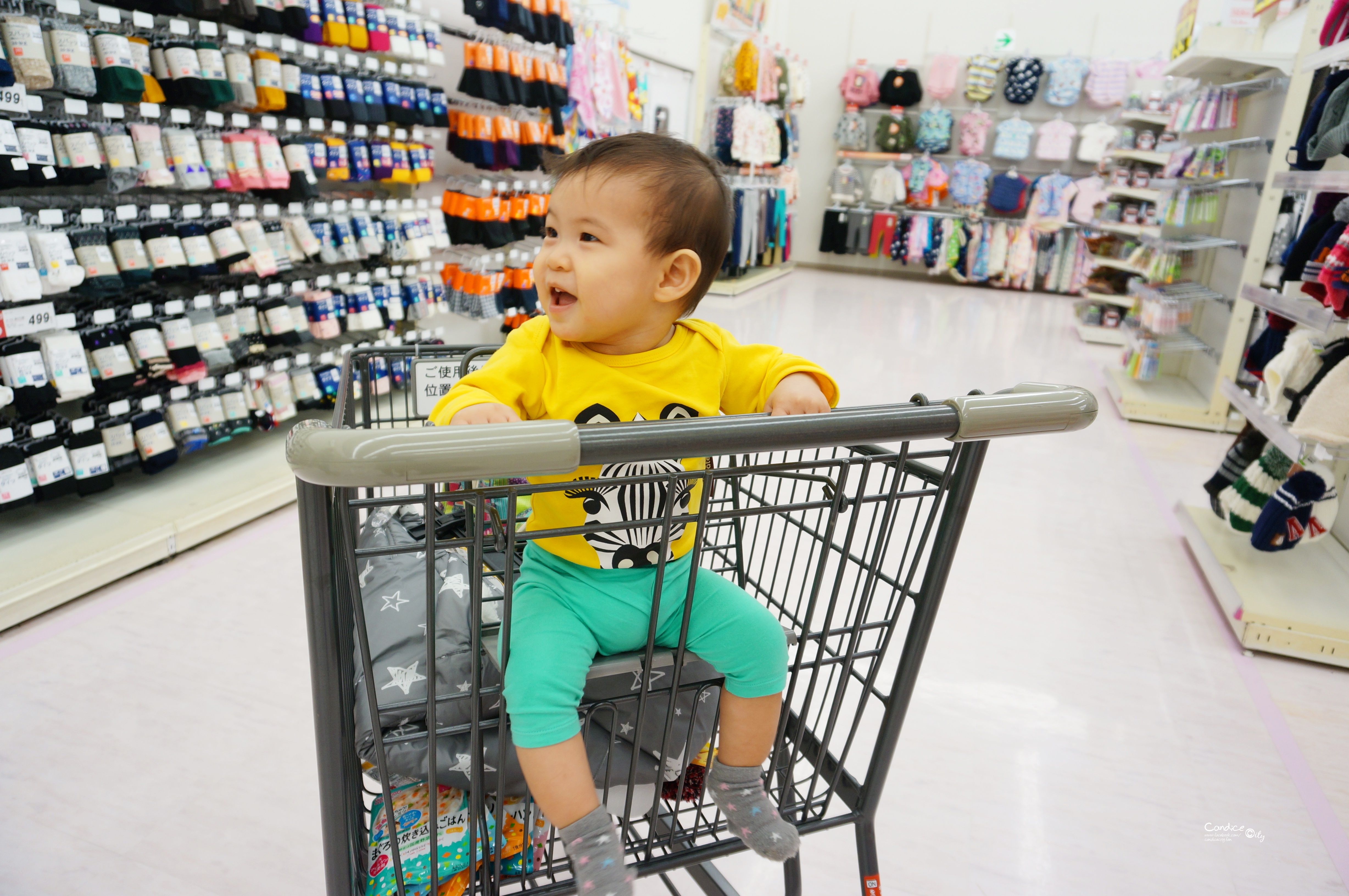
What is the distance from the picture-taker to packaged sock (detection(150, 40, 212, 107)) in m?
2.54

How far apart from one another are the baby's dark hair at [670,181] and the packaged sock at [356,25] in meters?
2.74

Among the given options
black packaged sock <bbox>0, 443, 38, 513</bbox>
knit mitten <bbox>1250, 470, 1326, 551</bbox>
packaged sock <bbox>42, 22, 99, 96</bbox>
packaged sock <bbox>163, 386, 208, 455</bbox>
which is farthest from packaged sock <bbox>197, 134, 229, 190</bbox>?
knit mitten <bbox>1250, 470, 1326, 551</bbox>

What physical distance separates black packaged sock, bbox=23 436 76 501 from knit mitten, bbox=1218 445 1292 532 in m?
3.51

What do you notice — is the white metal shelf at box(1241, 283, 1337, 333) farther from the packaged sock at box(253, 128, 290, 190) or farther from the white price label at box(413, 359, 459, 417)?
the packaged sock at box(253, 128, 290, 190)

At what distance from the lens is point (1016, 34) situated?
10.1m

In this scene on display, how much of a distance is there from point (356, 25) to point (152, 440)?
177cm

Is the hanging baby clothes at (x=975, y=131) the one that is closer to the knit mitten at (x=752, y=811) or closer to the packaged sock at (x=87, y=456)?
the packaged sock at (x=87, y=456)

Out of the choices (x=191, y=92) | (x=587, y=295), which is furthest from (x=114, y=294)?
(x=587, y=295)

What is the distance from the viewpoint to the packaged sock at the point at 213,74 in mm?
2602

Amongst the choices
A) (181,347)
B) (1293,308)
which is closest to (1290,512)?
(1293,308)

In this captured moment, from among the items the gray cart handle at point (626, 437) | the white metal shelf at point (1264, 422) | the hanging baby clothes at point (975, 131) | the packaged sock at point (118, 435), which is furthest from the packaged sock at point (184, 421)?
the hanging baby clothes at point (975, 131)

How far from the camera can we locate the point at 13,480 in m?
2.18

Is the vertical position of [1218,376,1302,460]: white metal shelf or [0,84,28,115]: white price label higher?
[0,84,28,115]: white price label

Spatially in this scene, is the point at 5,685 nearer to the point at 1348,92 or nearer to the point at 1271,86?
the point at 1348,92
